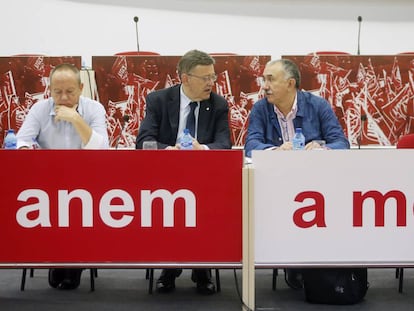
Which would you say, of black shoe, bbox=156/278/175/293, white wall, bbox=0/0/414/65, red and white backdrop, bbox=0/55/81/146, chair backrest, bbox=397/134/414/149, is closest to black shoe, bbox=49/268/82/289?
black shoe, bbox=156/278/175/293

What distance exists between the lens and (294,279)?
11.3ft

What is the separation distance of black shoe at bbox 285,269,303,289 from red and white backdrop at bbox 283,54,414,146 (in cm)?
308

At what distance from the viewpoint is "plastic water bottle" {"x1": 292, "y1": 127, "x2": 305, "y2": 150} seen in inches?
136

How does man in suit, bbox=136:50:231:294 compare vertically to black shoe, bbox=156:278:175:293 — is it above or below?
above

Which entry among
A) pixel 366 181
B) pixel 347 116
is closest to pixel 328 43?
pixel 347 116

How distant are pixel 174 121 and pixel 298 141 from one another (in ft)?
2.78

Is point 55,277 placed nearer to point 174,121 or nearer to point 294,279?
point 174,121

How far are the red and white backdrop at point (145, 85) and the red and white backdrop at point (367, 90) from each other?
61 cm

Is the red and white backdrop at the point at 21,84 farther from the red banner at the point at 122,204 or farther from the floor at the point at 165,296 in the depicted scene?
the red banner at the point at 122,204

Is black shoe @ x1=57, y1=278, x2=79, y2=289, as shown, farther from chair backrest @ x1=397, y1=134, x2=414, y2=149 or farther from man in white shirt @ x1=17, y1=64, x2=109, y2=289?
chair backrest @ x1=397, y1=134, x2=414, y2=149

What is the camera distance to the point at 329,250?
287cm

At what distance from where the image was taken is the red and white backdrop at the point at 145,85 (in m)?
6.30

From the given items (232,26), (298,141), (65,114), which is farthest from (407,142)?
(232,26)


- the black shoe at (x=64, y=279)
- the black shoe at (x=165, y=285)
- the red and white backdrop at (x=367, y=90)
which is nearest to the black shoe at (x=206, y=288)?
the black shoe at (x=165, y=285)
